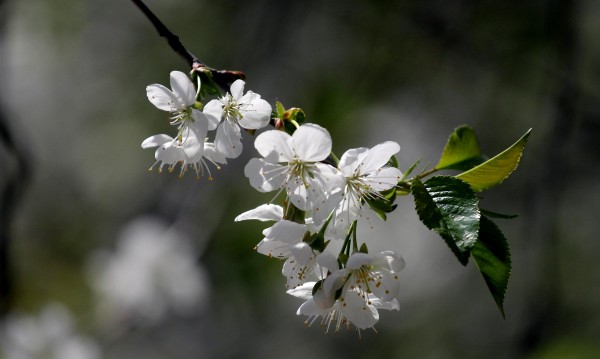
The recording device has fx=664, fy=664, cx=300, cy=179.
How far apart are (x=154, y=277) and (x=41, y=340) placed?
97 cm

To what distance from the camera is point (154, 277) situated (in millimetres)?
4324

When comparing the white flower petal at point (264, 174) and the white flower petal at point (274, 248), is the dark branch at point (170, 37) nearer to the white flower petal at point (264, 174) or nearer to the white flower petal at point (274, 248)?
the white flower petal at point (264, 174)

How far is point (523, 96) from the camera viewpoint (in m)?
5.00

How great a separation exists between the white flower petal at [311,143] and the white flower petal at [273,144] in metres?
0.02

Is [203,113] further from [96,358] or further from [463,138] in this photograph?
[96,358]

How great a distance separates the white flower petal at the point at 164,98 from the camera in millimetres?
1208

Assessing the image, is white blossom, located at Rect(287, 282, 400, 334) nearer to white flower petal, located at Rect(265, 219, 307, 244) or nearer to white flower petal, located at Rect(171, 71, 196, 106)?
white flower petal, located at Rect(265, 219, 307, 244)

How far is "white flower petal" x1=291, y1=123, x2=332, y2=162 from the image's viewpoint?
41.2 inches

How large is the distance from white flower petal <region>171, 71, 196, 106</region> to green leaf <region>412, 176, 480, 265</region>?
1.40ft

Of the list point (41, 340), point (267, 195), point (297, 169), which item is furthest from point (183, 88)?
point (267, 195)

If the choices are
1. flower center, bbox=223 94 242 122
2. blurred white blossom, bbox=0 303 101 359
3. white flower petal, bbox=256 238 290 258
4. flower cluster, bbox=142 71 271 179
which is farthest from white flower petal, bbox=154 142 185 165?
blurred white blossom, bbox=0 303 101 359

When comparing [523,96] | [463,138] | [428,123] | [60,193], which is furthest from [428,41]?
[60,193]

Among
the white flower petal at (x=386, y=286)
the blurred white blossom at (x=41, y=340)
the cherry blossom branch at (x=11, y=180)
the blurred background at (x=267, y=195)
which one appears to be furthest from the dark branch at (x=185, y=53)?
the blurred white blossom at (x=41, y=340)

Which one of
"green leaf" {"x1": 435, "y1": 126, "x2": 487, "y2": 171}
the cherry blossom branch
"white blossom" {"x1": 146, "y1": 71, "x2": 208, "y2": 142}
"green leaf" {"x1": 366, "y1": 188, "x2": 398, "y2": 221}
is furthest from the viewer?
the cherry blossom branch
